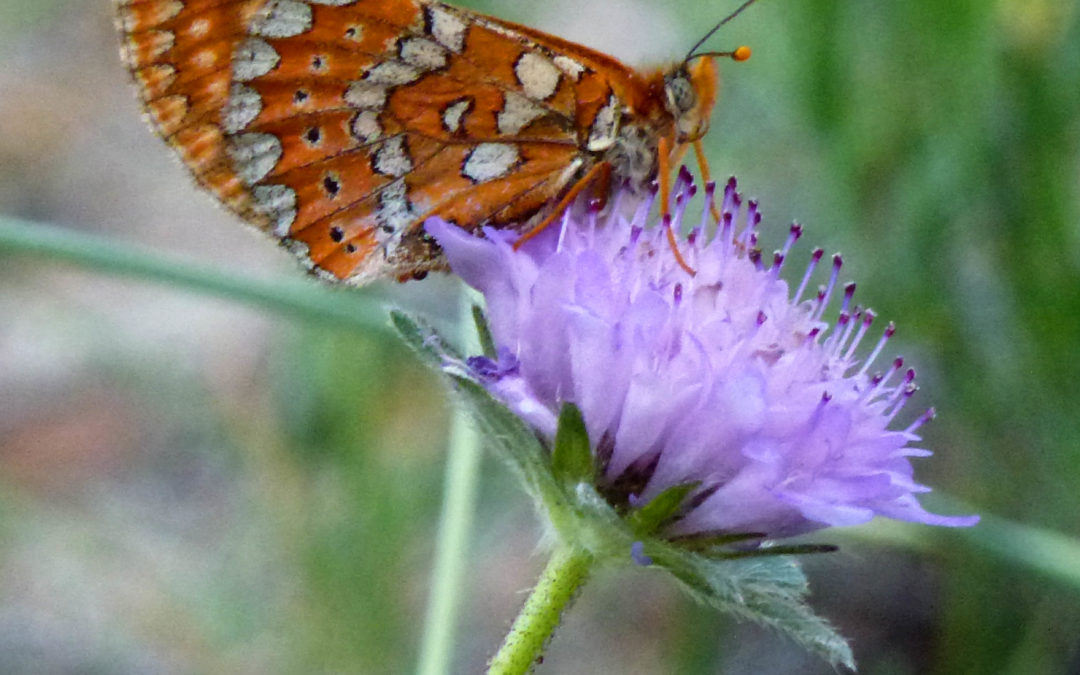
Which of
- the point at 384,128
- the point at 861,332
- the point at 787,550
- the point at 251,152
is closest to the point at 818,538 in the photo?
the point at 861,332

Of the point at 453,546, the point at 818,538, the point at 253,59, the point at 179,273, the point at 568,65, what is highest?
the point at 568,65

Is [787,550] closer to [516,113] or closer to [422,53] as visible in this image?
[516,113]

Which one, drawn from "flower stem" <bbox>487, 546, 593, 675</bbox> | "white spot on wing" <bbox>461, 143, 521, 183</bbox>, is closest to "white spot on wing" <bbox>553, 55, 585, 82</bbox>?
"white spot on wing" <bbox>461, 143, 521, 183</bbox>

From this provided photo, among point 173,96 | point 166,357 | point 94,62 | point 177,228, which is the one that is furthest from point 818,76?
point 94,62

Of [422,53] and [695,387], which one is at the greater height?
[422,53]

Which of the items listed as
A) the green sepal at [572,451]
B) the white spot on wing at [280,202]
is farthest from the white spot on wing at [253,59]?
the green sepal at [572,451]

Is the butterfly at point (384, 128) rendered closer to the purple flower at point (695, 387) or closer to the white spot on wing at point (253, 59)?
the white spot on wing at point (253, 59)
